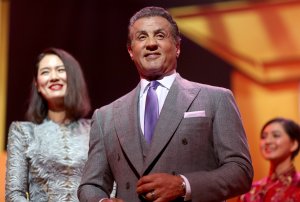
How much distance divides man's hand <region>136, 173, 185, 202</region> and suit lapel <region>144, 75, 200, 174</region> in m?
0.11

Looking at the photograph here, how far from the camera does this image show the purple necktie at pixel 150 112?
1.85 metres

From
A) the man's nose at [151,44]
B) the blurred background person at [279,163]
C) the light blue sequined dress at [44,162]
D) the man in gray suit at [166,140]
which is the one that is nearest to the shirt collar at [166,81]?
the man in gray suit at [166,140]

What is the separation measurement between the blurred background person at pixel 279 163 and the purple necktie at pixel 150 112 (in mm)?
1891

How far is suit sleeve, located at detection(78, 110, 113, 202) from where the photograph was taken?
1926 millimetres

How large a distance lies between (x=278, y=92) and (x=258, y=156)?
47cm

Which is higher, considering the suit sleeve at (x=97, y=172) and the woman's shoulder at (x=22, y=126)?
the woman's shoulder at (x=22, y=126)

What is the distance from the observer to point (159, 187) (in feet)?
5.44

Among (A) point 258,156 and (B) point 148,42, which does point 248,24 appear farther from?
(B) point 148,42

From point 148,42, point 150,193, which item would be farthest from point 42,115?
point 150,193

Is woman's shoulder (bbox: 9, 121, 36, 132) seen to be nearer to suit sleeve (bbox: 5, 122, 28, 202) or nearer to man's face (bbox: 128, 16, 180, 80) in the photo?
suit sleeve (bbox: 5, 122, 28, 202)

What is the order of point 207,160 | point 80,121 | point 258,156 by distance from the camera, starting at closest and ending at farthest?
1. point 207,160
2. point 80,121
3. point 258,156

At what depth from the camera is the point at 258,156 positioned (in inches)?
164

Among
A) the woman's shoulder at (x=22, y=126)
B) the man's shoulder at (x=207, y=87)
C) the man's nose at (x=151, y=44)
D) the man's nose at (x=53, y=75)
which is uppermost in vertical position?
the man's nose at (x=151, y=44)

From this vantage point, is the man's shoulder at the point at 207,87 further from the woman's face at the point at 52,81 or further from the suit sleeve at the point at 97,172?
the woman's face at the point at 52,81
